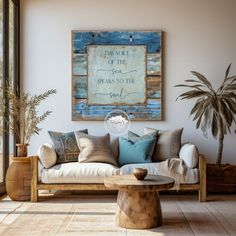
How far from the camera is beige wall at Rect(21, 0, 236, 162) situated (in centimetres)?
638

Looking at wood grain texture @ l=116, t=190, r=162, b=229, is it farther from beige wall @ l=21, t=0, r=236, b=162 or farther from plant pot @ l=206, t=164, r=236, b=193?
beige wall @ l=21, t=0, r=236, b=162

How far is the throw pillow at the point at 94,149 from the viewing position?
5508 millimetres

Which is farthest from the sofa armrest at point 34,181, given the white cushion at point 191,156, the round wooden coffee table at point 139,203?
the white cushion at point 191,156

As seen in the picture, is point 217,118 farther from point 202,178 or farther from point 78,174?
point 78,174

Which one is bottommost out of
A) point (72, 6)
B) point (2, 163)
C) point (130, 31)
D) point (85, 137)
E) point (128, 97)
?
point (2, 163)

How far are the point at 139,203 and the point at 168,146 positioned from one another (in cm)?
189

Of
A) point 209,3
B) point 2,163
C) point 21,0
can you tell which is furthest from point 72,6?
point 2,163

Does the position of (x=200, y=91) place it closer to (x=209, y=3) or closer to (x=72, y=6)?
(x=209, y=3)

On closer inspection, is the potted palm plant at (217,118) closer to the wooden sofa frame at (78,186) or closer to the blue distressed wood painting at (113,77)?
the wooden sofa frame at (78,186)

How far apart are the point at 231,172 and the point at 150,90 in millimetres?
1713

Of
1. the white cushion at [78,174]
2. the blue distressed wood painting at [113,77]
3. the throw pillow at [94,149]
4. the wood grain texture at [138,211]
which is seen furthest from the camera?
the blue distressed wood painting at [113,77]

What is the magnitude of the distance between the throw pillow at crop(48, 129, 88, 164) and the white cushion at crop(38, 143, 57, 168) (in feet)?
0.55

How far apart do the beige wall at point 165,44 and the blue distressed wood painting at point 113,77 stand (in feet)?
0.41

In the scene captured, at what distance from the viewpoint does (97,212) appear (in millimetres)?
4645
